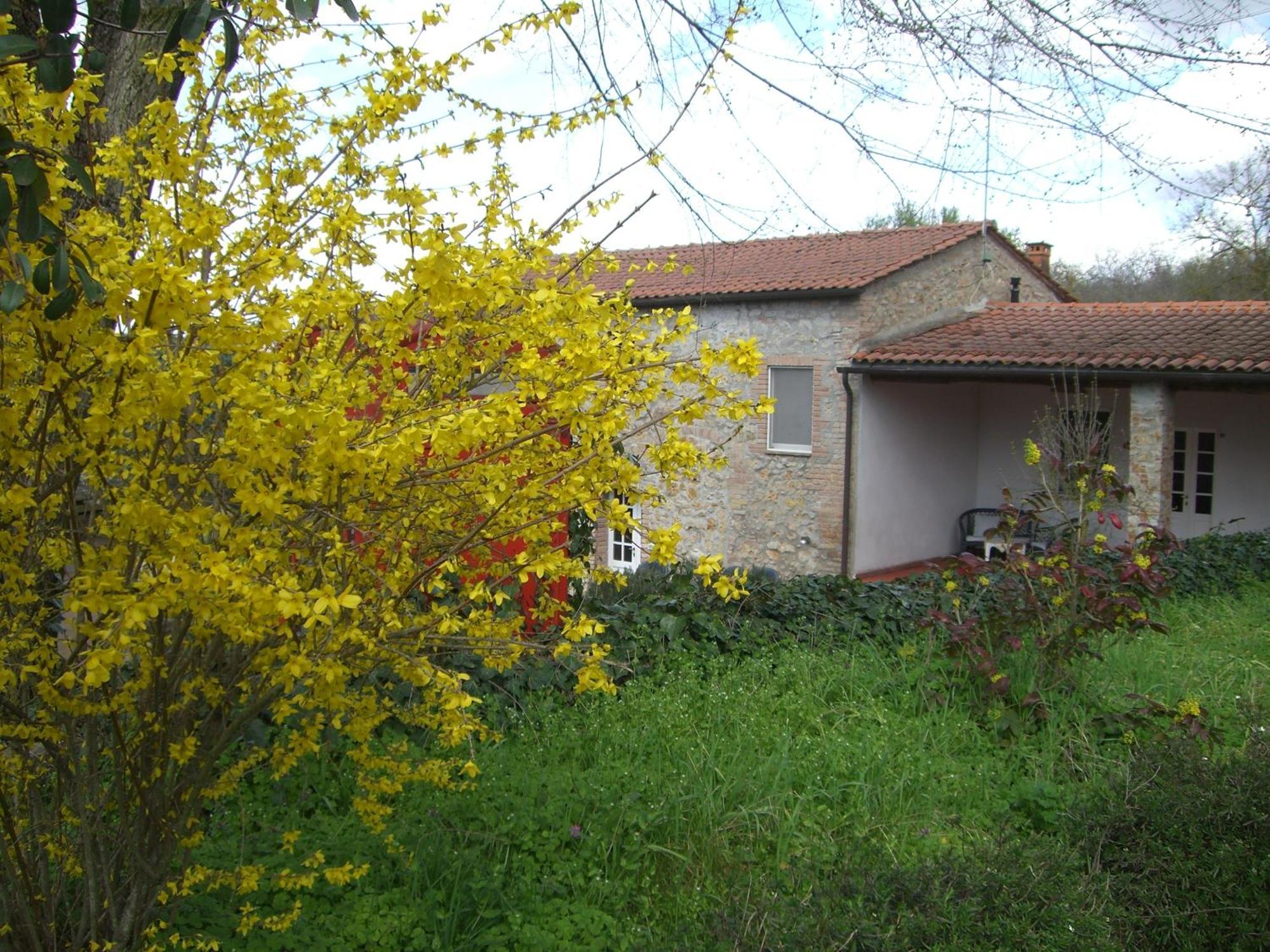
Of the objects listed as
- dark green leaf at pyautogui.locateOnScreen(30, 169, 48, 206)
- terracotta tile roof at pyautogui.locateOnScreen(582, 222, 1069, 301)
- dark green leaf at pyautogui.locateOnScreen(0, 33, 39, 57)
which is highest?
terracotta tile roof at pyautogui.locateOnScreen(582, 222, 1069, 301)

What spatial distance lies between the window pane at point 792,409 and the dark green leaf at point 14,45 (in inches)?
546

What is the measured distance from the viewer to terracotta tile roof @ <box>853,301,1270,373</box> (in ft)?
42.6

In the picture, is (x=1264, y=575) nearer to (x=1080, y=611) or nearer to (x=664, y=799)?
(x=1080, y=611)

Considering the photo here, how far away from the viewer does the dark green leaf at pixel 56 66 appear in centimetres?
233

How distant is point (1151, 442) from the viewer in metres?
13.2

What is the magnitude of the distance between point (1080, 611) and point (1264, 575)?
6.58 meters

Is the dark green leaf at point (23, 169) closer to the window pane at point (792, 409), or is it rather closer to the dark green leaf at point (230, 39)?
the dark green leaf at point (230, 39)

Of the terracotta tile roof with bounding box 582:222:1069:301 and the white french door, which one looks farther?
the white french door

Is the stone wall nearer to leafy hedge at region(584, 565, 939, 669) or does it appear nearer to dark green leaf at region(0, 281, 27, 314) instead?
leafy hedge at region(584, 565, 939, 669)

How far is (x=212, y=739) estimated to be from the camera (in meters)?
3.15

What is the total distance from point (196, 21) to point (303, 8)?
A: 27 centimetres

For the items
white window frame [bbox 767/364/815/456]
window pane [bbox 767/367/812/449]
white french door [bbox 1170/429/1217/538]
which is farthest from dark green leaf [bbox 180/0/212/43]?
white french door [bbox 1170/429/1217/538]

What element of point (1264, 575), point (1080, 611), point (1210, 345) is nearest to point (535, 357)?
point (1080, 611)

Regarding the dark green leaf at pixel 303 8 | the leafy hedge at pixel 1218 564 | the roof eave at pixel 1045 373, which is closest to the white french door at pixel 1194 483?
the roof eave at pixel 1045 373
